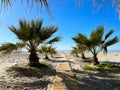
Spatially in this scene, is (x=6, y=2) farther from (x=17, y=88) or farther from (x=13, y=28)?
(x=13, y=28)

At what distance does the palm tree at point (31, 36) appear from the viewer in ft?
35.1

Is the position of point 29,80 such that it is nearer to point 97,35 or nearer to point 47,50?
point 97,35

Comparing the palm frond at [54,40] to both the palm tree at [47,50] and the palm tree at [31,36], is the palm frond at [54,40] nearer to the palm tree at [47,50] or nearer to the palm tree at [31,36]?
the palm tree at [31,36]

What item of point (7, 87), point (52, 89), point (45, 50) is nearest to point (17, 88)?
point (7, 87)

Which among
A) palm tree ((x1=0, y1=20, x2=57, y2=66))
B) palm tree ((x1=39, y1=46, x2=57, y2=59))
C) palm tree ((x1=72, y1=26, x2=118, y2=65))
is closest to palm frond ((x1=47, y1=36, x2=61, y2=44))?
palm tree ((x1=0, y1=20, x2=57, y2=66))

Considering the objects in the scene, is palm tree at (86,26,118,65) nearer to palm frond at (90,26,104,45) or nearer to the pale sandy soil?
palm frond at (90,26,104,45)

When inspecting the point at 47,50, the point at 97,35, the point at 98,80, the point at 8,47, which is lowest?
the point at 98,80

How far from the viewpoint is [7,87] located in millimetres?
6059

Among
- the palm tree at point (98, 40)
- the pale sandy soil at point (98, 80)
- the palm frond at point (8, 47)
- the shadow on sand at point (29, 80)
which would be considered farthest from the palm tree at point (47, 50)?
the shadow on sand at point (29, 80)

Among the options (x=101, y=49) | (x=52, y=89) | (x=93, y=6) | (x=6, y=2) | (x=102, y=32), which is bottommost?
(x=52, y=89)

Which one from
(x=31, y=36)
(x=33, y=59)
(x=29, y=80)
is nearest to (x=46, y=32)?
(x=31, y=36)

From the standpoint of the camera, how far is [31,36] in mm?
10727

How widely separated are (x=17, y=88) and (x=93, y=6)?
462 cm

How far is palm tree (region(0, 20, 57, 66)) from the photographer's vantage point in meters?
10.7
